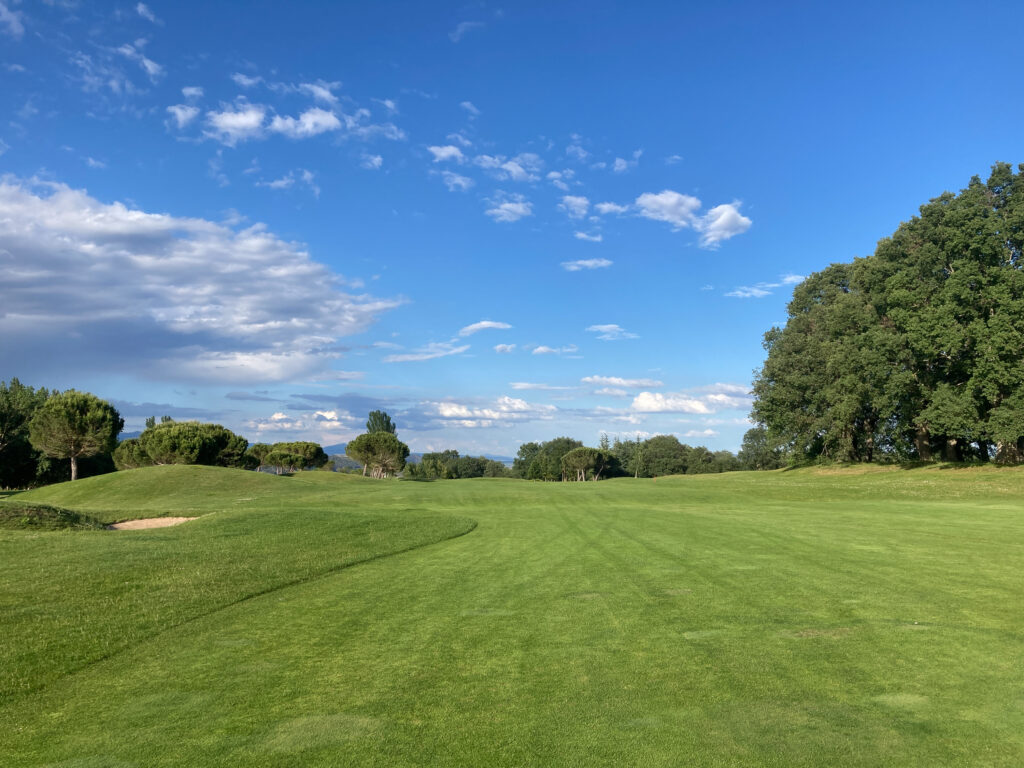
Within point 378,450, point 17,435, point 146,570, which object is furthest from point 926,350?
point 17,435

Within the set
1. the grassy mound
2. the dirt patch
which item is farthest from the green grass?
the dirt patch

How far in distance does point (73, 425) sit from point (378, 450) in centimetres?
4017

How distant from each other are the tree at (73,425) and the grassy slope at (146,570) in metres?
41.0

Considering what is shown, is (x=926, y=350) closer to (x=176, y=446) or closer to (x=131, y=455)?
(x=176, y=446)

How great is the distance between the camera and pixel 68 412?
59.3 meters

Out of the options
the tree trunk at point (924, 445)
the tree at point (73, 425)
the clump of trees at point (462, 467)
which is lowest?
the clump of trees at point (462, 467)

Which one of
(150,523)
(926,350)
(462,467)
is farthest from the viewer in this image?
(462,467)

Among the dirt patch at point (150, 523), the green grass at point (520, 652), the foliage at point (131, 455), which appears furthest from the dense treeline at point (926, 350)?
the foliage at point (131, 455)

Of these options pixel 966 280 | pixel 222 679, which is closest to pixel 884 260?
pixel 966 280

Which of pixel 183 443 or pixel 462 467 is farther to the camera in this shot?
pixel 462 467

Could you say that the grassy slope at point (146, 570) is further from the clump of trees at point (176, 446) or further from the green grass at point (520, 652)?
A: the clump of trees at point (176, 446)

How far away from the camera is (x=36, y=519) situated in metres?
20.1

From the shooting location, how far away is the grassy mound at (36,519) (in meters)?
19.8

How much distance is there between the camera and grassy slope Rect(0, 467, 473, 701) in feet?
26.8
